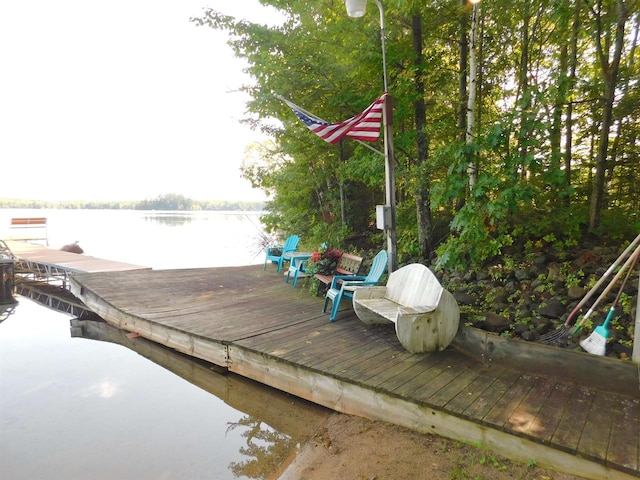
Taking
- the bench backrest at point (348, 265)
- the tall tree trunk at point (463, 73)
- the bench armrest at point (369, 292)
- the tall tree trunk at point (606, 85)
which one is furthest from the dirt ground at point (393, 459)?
the tall tree trunk at point (463, 73)

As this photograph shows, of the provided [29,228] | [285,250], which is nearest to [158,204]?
[29,228]

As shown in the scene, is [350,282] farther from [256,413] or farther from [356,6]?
[356,6]

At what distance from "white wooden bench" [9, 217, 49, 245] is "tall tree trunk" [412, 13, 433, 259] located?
18.8m

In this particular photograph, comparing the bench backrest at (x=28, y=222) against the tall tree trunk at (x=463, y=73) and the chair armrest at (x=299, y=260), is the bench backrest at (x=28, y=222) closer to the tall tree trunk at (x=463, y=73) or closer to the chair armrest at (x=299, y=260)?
the chair armrest at (x=299, y=260)

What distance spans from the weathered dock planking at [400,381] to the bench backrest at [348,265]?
650 mm

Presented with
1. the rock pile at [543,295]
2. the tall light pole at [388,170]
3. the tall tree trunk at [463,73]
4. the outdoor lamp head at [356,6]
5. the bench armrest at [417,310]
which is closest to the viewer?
the rock pile at [543,295]

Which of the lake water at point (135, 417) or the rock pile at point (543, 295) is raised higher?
the rock pile at point (543, 295)

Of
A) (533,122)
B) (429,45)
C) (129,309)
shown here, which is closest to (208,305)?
(129,309)

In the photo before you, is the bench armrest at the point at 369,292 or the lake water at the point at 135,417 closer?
the lake water at the point at 135,417

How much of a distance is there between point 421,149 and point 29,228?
812 inches

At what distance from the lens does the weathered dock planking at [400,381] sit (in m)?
2.08

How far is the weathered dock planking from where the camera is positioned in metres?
2.08

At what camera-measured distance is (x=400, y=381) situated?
2.82 m

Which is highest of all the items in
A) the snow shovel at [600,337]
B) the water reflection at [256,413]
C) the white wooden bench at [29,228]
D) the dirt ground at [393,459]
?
the white wooden bench at [29,228]
